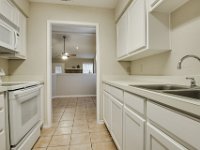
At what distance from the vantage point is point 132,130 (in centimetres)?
118

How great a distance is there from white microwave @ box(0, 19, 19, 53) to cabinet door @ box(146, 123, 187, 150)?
1.82 m

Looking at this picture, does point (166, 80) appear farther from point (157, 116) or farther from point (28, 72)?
point (28, 72)

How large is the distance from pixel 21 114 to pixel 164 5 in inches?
77.8

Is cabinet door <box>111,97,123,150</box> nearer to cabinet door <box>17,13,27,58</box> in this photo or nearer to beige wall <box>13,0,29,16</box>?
cabinet door <box>17,13,27,58</box>

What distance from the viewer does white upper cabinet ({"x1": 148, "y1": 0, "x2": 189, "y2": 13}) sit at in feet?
4.35

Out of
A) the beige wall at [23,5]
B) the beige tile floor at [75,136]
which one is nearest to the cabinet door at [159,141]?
the beige tile floor at [75,136]

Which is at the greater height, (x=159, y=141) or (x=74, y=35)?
(x=74, y=35)

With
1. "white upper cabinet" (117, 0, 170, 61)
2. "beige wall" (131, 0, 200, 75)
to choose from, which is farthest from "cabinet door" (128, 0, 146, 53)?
"beige wall" (131, 0, 200, 75)

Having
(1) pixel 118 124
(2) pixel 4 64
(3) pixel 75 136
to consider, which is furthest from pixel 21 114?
(2) pixel 4 64

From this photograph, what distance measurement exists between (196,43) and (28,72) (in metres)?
2.60

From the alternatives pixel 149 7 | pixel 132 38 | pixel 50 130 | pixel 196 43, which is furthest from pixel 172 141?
pixel 50 130

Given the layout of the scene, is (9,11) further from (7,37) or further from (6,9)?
(7,37)

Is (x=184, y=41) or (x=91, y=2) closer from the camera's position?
(x=184, y=41)

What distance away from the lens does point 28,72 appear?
2.56 meters
